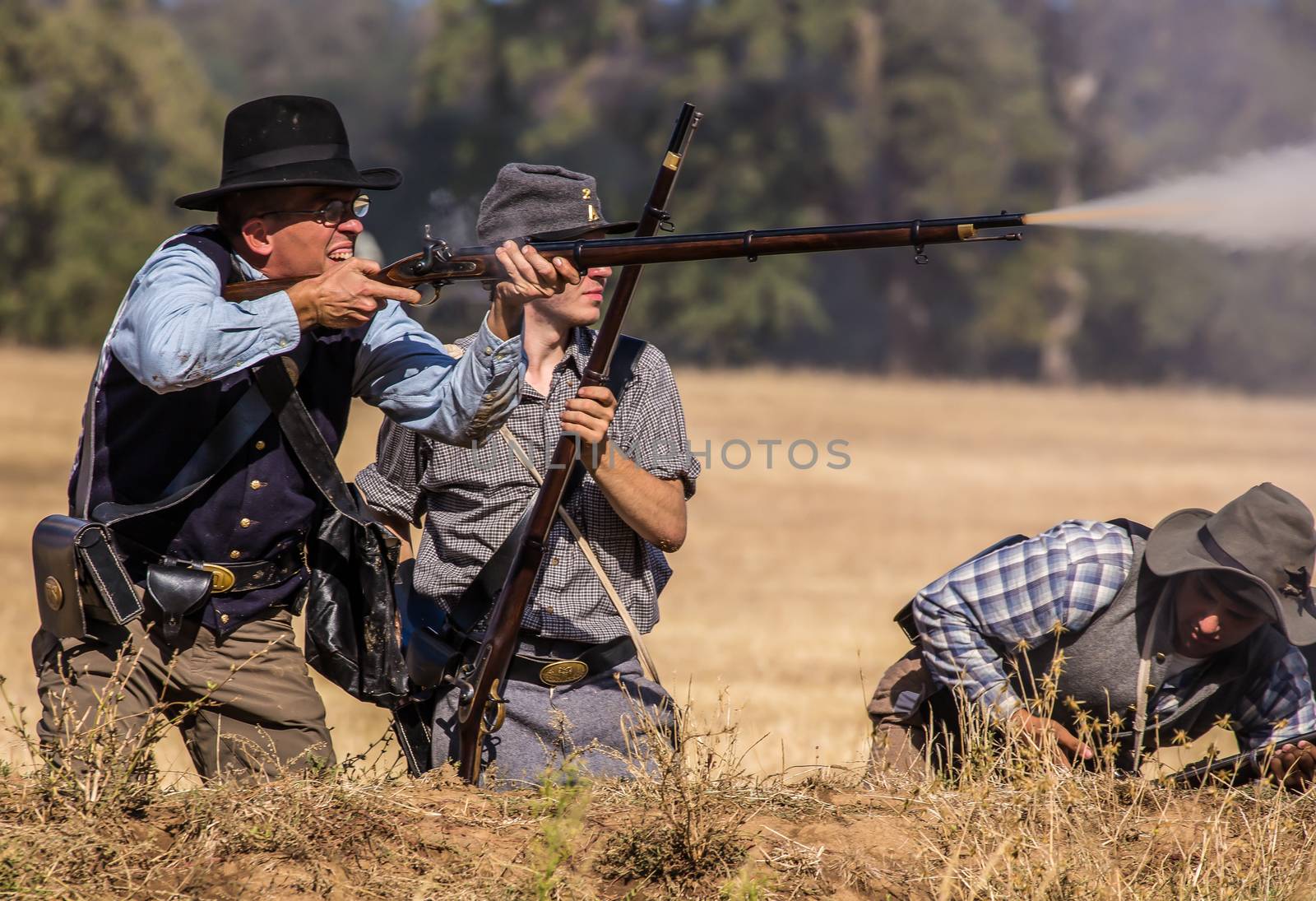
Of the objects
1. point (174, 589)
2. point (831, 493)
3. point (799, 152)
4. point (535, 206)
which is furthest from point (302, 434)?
point (799, 152)

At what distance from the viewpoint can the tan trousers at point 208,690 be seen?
4.89 metres

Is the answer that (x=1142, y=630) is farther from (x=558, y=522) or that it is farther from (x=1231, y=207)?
(x=558, y=522)

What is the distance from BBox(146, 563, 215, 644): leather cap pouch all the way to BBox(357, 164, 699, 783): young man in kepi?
0.89m

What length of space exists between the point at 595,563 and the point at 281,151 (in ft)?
5.62

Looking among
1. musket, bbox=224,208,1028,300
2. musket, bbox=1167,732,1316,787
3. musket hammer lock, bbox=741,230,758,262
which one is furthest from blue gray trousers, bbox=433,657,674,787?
musket, bbox=1167,732,1316,787

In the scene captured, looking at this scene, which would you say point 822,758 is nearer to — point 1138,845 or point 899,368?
point 1138,845

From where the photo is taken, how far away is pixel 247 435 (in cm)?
496

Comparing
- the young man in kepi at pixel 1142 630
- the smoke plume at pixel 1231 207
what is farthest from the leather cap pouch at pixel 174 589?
the smoke plume at pixel 1231 207

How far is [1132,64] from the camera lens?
2359 inches

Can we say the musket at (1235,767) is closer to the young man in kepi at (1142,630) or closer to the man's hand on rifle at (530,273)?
the young man in kepi at (1142,630)

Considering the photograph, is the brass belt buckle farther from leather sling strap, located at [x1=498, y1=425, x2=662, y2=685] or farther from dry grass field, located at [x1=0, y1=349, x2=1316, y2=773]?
leather sling strap, located at [x1=498, y1=425, x2=662, y2=685]

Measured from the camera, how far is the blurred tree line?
4428cm

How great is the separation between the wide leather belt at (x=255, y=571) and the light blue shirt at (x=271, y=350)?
0.58 metres

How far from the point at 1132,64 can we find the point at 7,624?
55.8 m
